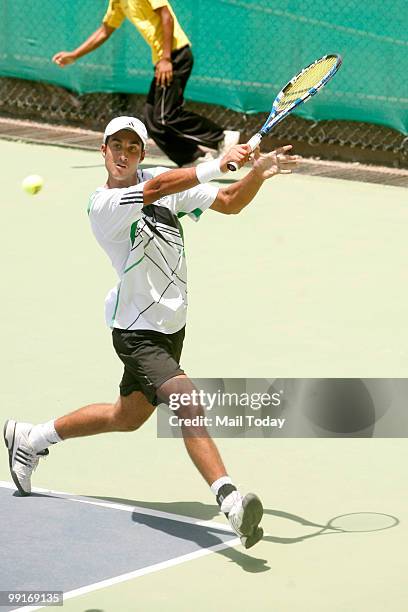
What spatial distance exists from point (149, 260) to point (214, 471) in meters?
0.88

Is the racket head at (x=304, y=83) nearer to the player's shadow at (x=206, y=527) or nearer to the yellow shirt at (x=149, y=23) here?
the player's shadow at (x=206, y=527)

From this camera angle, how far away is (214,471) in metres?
5.46

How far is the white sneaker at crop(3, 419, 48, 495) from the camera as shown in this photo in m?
6.06

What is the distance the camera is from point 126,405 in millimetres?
5910

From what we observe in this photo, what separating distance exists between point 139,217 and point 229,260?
15.3 ft

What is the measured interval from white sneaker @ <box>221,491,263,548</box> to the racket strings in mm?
1830

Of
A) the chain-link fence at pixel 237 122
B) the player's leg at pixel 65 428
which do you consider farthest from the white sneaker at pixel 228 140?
the player's leg at pixel 65 428

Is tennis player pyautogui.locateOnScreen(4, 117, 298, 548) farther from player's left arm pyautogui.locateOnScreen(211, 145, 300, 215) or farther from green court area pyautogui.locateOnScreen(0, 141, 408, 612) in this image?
green court area pyautogui.locateOnScreen(0, 141, 408, 612)

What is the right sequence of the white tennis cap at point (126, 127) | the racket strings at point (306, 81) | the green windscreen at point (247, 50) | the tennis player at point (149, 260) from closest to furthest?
the tennis player at point (149, 260), the white tennis cap at point (126, 127), the racket strings at point (306, 81), the green windscreen at point (247, 50)

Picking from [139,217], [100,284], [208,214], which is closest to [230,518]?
[139,217]

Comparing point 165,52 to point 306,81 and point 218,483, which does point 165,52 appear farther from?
point 218,483

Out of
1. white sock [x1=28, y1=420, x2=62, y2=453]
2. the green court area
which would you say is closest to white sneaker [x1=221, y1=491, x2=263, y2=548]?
the green court area

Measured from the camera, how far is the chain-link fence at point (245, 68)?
42.8 feet

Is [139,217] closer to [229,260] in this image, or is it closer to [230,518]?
[230,518]
